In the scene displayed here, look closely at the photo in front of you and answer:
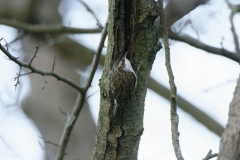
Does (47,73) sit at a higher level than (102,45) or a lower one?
lower

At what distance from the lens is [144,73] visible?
1.32m

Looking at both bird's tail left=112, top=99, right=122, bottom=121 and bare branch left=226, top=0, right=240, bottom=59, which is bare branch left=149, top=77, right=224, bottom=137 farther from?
bird's tail left=112, top=99, right=122, bottom=121

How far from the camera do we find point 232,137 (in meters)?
0.76

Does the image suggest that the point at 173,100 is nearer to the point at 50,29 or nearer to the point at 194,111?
the point at 194,111

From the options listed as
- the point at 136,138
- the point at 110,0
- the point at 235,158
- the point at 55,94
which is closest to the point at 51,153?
the point at 55,94

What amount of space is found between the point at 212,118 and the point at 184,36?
90 cm

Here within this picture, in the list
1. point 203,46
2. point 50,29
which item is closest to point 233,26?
point 203,46

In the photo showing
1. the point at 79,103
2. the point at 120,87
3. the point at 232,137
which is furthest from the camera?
Result: the point at 79,103

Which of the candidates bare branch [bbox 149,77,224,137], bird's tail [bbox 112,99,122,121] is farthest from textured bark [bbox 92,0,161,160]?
bare branch [bbox 149,77,224,137]

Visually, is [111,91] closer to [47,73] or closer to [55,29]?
[47,73]

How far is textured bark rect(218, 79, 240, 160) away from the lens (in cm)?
75

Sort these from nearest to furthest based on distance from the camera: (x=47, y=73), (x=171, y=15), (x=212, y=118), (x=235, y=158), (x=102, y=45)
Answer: (x=235, y=158) → (x=171, y=15) → (x=47, y=73) → (x=102, y=45) → (x=212, y=118)

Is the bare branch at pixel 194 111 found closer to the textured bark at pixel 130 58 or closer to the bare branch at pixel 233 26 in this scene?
the bare branch at pixel 233 26

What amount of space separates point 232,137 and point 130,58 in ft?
1.94
